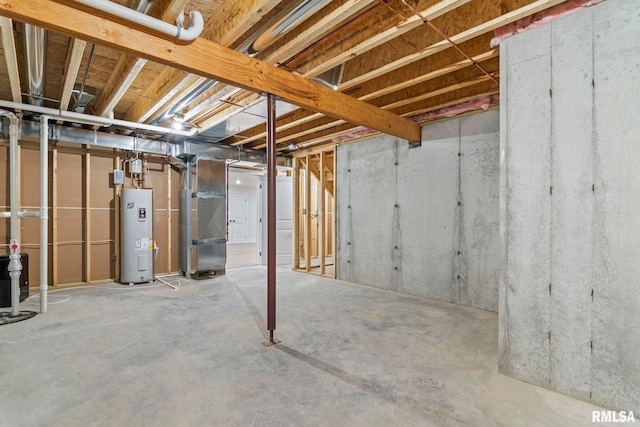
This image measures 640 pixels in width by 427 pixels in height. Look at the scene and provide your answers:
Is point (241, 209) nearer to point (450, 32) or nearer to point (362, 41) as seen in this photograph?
point (362, 41)

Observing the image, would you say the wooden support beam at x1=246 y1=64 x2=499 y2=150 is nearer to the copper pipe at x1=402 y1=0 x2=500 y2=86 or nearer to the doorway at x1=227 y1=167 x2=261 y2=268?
the copper pipe at x1=402 y1=0 x2=500 y2=86

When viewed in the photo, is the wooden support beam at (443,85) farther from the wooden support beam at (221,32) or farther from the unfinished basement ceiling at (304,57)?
the wooden support beam at (221,32)

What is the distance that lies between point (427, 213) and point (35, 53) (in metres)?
4.29

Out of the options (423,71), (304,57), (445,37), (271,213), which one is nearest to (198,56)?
(304,57)

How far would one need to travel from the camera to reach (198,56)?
6.98 feet

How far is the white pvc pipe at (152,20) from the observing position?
1.62m

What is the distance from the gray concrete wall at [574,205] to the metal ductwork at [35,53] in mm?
3340

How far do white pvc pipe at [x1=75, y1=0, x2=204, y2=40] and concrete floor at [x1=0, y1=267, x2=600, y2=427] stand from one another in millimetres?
2205

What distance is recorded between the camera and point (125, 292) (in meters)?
4.33

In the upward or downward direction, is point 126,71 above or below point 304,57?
below

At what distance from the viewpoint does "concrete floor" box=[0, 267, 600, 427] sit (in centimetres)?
171

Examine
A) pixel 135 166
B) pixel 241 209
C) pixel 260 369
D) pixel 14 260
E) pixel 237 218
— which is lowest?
pixel 260 369

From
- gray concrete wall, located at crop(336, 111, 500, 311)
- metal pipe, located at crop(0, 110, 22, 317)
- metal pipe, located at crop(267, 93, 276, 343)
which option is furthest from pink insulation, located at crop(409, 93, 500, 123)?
metal pipe, located at crop(0, 110, 22, 317)

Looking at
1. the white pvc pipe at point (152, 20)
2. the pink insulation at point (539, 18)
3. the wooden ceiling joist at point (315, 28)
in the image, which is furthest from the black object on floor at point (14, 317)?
the pink insulation at point (539, 18)
